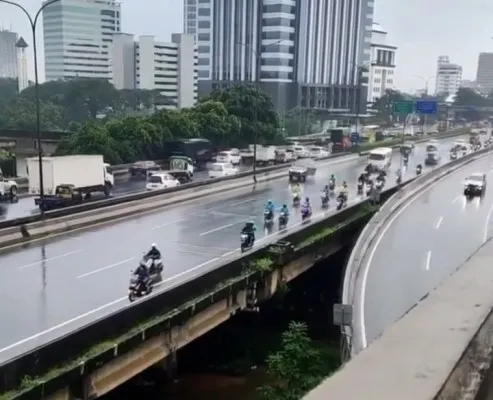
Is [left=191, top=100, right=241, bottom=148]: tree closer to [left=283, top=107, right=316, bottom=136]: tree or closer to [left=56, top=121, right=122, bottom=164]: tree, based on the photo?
[left=56, top=121, right=122, bottom=164]: tree

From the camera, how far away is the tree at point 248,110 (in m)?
56.9

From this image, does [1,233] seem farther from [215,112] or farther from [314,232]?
[215,112]

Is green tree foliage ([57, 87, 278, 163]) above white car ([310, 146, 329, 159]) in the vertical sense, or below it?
above

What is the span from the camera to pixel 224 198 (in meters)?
32.0

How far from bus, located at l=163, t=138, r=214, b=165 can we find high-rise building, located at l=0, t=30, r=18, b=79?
147104mm

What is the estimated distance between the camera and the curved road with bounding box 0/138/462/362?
12891 millimetres

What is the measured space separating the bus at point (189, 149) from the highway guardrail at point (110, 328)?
97.2 ft

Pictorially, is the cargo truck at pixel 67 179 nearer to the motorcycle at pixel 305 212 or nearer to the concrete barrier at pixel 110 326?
the motorcycle at pixel 305 212

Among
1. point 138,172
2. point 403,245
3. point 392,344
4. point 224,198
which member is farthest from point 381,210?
point 392,344

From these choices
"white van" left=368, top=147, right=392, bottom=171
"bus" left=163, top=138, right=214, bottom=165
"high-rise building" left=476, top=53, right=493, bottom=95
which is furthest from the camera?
"high-rise building" left=476, top=53, right=493, bottom=95

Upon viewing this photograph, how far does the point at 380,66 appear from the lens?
14100cm

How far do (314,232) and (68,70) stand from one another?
128 m

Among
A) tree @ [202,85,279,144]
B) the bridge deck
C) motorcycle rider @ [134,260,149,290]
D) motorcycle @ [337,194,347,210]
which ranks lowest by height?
motorcycle @ [337,194,347,210]

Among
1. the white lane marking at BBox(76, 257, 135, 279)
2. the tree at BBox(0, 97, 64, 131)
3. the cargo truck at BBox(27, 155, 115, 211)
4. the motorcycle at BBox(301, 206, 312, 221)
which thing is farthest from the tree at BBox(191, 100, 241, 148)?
the white lane marking at BBox(76, 257, 135, 279)
